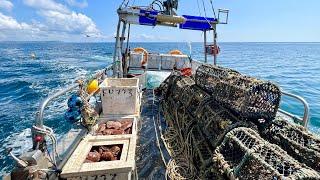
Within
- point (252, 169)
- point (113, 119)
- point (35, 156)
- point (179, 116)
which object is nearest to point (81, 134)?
point (113, 119)

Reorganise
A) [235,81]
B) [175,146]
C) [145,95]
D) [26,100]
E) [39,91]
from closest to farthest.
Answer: [235,81] < [175,146] < [145,95] < [26,100] < [39,91]

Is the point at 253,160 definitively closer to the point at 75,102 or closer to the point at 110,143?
the point at 110,143

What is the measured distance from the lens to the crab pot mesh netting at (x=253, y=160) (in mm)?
2545

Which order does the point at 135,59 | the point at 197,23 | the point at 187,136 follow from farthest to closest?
1. the point at 135,59
2. the point at 197,23
3. the point at 187,136

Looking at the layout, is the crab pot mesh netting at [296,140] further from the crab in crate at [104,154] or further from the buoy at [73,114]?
the buoy at [73,114]

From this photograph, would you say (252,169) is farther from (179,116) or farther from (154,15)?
(154,15)

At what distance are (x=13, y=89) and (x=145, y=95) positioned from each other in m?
14.3

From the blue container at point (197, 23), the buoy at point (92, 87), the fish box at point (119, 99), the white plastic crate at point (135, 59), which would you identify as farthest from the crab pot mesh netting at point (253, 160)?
the white plastic crate at point (135, 59)

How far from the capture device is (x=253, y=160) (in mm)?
2896

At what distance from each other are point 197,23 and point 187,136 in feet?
17.1

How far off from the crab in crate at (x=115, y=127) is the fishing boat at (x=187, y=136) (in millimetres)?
18

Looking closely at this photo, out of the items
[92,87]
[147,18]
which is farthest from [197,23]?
[92,87]

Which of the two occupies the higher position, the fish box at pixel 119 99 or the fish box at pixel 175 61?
the fish box at pixel 175 61

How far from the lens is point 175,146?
5.39 m
